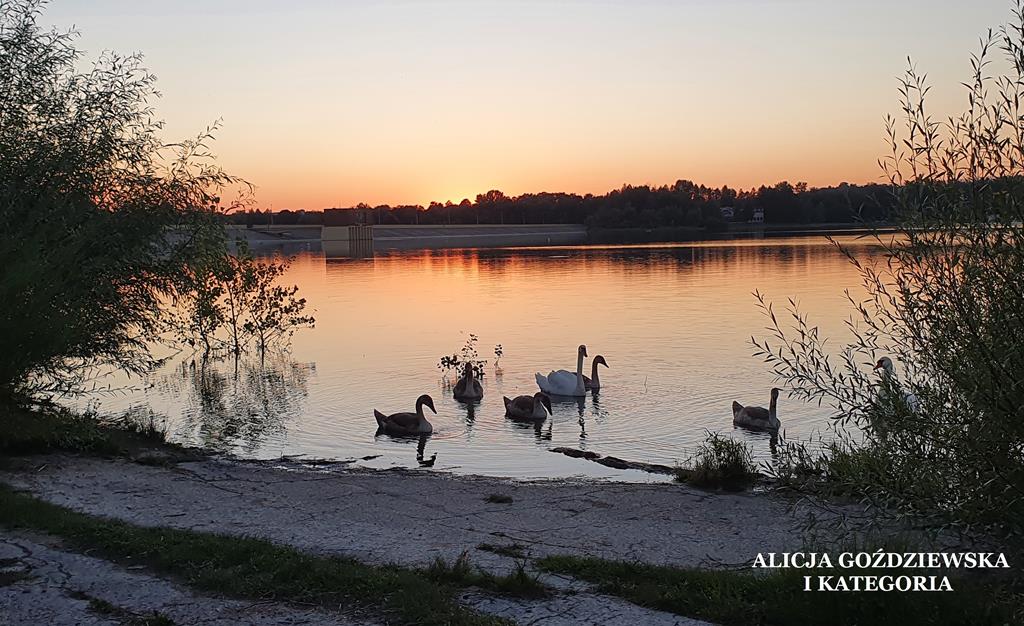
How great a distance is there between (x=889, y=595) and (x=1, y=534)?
6848 mm

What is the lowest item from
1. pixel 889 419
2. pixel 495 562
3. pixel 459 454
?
pixel 459 454

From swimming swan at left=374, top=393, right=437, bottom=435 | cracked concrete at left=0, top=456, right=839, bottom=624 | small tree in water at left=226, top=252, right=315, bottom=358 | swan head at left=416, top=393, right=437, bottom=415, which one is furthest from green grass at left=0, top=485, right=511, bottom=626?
small tree in water at left=226, top=252, right=315, bottom=358

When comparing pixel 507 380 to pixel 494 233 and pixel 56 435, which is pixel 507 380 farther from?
pixel 494 233

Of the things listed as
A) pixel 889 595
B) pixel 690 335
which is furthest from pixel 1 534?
pixel 690 335

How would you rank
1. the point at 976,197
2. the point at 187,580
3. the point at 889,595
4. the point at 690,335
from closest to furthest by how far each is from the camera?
the point at 889,595 → the point at 976,197 → the point at 187,580 → the point at 690,335

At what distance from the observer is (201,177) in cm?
1730

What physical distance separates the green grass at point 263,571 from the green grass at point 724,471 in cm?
517

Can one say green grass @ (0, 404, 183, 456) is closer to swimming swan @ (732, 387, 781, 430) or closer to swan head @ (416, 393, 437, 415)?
swan head @ (416, 393, 437, 415)

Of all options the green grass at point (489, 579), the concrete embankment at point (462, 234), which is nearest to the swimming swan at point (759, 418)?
the green grass at point (489, 579)

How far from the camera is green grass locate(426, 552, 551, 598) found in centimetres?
633

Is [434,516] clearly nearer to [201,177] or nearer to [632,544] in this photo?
[632,544]

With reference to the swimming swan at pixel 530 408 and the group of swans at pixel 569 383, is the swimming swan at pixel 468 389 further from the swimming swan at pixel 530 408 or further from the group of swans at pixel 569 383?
the swimming swan at pixel 530 408

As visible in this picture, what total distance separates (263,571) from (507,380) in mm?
15492

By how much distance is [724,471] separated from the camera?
36.1 feet
